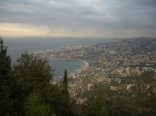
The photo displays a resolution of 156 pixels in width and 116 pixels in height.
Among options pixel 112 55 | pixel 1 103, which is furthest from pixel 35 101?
pixel 112 55

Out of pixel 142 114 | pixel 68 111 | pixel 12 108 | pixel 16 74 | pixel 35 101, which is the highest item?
pixel 16 74

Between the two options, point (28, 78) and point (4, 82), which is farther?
point (28, 78)

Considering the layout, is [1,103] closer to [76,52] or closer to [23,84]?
[23,84]

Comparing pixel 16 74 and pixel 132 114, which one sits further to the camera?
pixel 132 114

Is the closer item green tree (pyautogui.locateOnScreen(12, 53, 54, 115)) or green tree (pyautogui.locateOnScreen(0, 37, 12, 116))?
green tree (pyautogui.locateOnScreen(0, 37, 12, 116))

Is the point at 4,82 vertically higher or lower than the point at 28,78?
lower

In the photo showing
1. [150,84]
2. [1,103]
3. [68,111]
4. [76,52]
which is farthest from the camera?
[76,52]

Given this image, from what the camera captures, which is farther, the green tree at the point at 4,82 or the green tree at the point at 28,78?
the green tree at the point at 28,78

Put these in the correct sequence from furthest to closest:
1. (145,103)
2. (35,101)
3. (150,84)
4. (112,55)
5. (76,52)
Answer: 1. (76,52)
2. (112,55)
3. (150,84)
4. (145,103)
5. (35,101)
